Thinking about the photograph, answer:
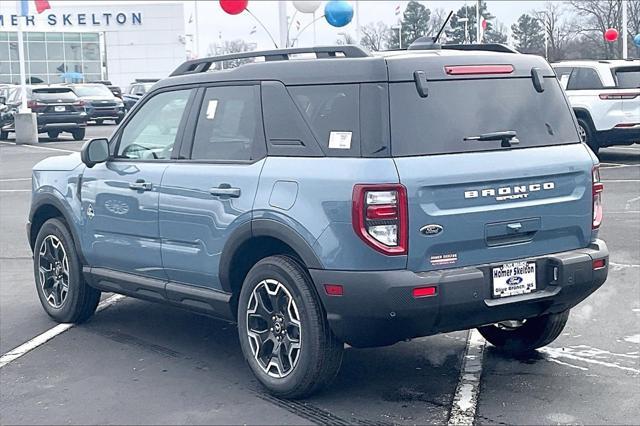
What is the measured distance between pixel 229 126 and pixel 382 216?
1465mm

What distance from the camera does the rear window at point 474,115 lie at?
521cm

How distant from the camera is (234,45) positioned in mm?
78750

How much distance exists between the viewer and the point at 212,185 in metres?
5.93

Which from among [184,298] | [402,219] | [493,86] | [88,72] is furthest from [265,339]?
[88,72]

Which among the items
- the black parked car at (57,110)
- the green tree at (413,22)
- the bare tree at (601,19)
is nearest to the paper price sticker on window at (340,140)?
the black parked car at (57,110)

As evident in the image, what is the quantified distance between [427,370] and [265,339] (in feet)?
3.54

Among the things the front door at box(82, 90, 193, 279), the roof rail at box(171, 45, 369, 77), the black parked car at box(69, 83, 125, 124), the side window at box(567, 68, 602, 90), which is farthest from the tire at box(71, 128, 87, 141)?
the roof rail at box(171, 45, 369, 77)

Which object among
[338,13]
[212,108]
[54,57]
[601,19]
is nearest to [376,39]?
[338,13]

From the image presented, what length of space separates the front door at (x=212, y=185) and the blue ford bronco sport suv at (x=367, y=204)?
1cm

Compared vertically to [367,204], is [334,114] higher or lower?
higher

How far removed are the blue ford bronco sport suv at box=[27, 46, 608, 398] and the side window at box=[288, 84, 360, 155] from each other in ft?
0.04

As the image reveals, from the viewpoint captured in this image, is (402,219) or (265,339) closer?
(402,219)

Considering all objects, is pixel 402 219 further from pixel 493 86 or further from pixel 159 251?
pixel 159 251

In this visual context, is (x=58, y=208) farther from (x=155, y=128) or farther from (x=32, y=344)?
(x=155, y=128)
